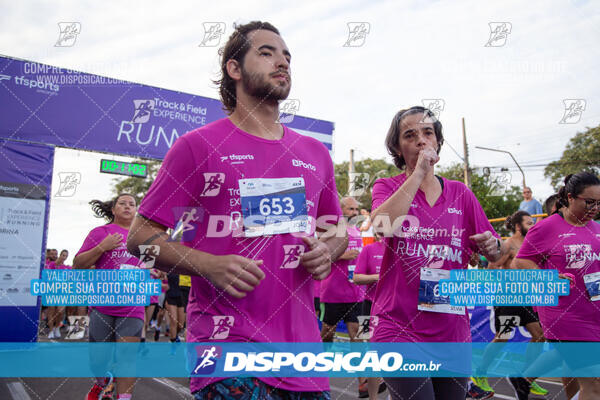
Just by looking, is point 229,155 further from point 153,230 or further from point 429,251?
point 429,251

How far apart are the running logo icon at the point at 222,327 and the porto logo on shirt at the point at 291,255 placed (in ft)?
0.90

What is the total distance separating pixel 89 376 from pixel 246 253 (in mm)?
6926

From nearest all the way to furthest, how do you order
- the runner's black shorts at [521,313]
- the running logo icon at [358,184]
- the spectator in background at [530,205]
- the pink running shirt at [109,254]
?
the pink running shirt at [109,254], the runner's black shorts at [521,313], the spectator in background at [530,205], the running logo icon at [358,184]

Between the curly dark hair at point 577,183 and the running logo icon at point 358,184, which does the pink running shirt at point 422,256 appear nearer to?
the curly dark hair at point 577,183

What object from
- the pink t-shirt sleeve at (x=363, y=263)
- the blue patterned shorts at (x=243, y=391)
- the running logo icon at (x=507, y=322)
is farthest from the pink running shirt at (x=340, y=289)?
the blue patterned shorts at (x=243, y=391)

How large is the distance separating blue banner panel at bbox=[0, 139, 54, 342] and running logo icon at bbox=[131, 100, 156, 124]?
1773mm

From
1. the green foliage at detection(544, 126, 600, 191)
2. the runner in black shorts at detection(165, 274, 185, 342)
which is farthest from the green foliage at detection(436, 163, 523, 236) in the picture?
the runner in black shorts at detection(165, 274, 185, 342)

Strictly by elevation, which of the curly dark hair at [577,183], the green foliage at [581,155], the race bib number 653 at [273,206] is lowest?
the race bib number 653 at [273,206]

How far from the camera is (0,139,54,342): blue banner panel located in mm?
9078

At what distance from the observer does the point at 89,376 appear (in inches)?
295

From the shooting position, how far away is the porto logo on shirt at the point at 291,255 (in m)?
1.81

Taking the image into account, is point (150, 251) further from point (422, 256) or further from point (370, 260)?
point (370, 260)

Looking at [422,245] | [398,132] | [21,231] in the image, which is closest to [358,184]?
[21,231]

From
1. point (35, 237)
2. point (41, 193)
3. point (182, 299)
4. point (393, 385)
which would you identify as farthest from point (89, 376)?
point (393, 385)
